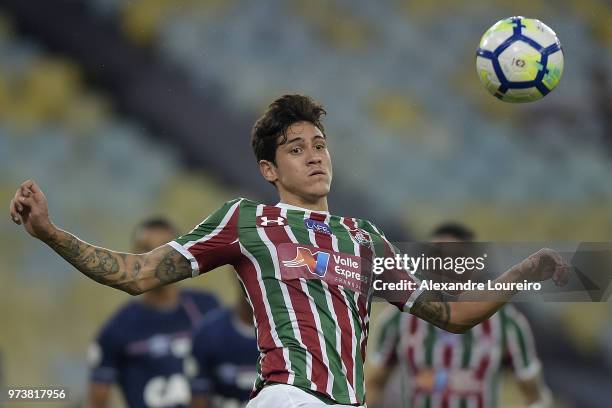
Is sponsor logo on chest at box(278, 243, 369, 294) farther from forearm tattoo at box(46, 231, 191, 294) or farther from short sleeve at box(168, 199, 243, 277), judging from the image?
forearm tattoo at box(46, 231, 191, 294)

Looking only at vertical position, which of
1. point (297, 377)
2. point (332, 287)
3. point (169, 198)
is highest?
point (169, 198)

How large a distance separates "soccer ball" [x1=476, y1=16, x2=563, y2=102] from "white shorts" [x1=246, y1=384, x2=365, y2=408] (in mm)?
1849

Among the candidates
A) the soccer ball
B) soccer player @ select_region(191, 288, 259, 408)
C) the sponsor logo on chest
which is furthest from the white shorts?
soccer player @ select_region(191, 288, 259, 408)

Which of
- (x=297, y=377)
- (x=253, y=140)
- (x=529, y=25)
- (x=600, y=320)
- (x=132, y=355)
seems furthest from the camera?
(x=600, y=320)

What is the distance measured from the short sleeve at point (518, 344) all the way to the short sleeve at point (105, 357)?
99.7 inches

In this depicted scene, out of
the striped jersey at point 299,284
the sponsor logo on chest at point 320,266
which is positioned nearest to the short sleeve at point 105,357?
the striped jersey at point 299,284

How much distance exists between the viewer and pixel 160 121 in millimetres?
8898

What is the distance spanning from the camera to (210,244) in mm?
3652

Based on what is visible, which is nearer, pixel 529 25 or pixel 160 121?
pixel 529 25

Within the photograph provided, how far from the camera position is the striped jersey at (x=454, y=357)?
6547mm

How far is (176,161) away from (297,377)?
5.51 metres

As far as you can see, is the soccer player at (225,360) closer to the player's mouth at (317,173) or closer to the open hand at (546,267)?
the player's mouth at (317,173)

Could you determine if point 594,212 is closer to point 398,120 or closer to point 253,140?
point 398,120

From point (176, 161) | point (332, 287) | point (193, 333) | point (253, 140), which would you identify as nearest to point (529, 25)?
point (253, 140)
